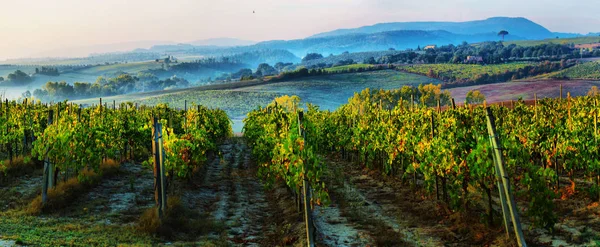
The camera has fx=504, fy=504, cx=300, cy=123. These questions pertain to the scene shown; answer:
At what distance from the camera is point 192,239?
38.9ft

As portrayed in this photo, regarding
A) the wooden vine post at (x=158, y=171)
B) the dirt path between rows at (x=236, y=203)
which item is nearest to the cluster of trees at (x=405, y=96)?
the dirt path between rows at (x=236, y=203)

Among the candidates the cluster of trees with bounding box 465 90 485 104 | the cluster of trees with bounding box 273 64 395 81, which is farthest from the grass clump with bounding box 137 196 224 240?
the cluster of trees with bounding box 273 64 395 81

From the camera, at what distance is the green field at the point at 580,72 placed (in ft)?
367

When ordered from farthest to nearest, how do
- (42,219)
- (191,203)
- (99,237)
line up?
(191,203) < (42,219) < (99,237)

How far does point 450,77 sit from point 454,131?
123746 mm

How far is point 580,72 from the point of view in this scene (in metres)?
118

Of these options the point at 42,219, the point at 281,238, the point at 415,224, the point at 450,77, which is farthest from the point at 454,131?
the point at 450,77

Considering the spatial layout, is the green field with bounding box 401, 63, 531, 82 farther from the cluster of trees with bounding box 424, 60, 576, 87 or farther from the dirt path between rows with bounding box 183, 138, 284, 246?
the dirt path between rows with bounding box 183, 138, 284, 246

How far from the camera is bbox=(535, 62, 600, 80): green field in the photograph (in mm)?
111950

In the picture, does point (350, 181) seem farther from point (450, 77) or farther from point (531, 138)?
point (450, 77)

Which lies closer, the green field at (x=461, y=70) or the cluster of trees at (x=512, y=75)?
the cluster of trees at (x=512, y=75)

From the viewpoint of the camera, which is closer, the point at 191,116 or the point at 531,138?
the point at 531,138

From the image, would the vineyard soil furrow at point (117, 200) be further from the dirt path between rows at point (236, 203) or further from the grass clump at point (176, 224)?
the dirt path between rows at point (236, 203)

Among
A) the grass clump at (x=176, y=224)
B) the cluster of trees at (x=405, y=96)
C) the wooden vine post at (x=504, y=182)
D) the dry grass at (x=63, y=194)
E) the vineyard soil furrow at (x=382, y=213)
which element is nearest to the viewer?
the wooden vine post at (x=504, y=182)
